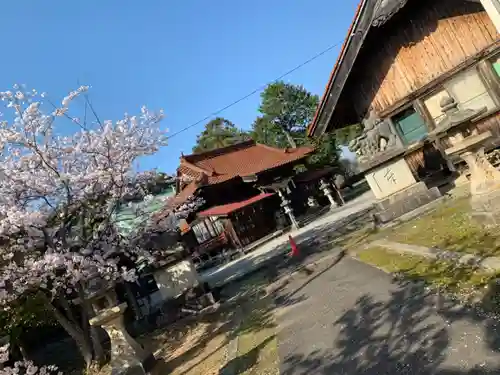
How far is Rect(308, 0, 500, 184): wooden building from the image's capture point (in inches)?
420

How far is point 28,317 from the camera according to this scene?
38.8 ft

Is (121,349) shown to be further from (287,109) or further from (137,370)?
(287,109)

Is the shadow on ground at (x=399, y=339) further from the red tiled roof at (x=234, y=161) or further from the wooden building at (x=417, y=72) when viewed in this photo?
the red tiled roof at (x=234, y=161)

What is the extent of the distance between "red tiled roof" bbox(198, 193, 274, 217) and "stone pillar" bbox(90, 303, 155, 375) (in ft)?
58.9

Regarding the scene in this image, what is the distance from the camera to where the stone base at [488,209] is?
6401mm

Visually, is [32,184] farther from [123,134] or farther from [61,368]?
[61,368]

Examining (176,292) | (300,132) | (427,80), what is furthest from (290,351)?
(300,132)

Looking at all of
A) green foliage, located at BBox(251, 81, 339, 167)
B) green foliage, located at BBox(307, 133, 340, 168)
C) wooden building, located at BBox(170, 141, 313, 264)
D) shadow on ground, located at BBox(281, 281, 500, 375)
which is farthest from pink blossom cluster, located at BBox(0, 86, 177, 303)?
green foliage, located at BBox(251, 81, 339, 167)

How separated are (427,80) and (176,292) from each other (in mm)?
11288

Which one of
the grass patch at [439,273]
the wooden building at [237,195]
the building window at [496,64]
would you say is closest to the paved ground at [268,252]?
the wooden building at [237,195]

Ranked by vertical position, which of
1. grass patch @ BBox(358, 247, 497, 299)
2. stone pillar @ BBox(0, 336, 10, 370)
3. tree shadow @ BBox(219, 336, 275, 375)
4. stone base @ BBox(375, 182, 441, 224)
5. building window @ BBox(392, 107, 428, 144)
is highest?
building window @ BBox(392, 107, 428, 144)

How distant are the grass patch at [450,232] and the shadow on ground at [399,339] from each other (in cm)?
117

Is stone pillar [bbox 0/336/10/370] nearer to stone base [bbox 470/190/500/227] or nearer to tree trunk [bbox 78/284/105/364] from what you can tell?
tree trunk [bbox 78/284/105/364]

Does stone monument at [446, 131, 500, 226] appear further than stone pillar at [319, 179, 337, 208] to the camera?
No
